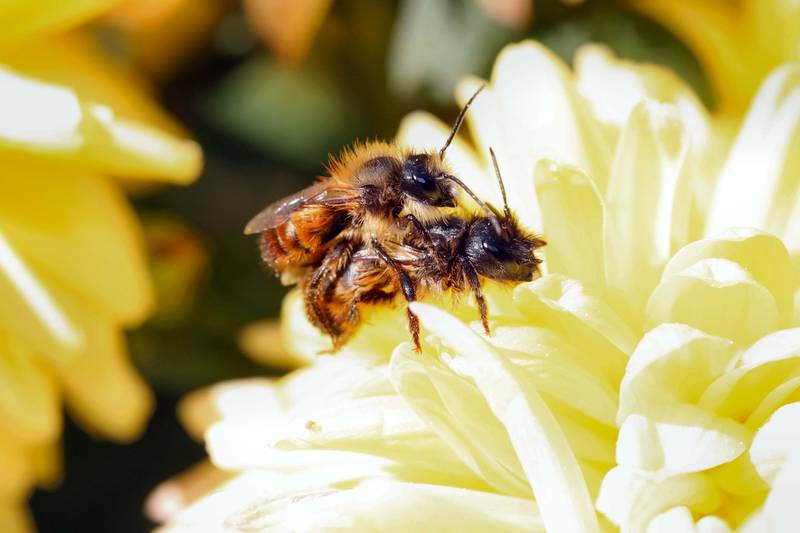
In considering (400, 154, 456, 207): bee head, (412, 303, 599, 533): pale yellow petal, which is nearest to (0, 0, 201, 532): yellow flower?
(400, 154, 456, 207): bee head

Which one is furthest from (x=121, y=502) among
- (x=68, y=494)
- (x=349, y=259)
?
(x=349, y=259)

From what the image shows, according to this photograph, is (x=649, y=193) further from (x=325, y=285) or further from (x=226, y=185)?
(x=226, y=185)

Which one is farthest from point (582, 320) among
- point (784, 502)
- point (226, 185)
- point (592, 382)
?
point (226, 185)

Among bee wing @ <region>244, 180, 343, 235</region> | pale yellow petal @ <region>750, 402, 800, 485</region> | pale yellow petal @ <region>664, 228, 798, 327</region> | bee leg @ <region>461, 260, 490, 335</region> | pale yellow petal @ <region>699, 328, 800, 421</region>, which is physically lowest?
pale yellow petal @ <region>750, 402, 800, 485</region>

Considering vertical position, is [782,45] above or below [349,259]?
above

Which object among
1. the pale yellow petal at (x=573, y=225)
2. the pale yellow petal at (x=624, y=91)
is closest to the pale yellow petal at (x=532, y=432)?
the pale yellow petal at (x=573, y=225)

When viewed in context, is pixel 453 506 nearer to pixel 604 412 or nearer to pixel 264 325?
pixel 604 412

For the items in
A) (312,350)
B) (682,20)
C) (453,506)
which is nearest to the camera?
(453,506)

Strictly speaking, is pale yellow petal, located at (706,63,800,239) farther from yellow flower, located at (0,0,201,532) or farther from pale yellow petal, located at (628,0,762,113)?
yellow flower, located at (0,0,201,532)
